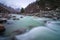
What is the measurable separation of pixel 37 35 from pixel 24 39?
1252 millimetres

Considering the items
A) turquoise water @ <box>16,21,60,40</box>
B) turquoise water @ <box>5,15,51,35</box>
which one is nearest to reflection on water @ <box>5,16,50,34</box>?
turquoise water @ <box>5,15,51,35</box>

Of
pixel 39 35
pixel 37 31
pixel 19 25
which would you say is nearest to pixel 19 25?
pixel 19 25

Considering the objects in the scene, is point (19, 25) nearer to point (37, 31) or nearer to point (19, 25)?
point (19, 25)

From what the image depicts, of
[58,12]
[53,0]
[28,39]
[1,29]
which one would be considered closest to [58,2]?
[53,0]

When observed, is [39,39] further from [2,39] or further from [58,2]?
[58,2]

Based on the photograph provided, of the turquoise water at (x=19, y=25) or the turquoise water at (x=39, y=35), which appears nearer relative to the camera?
the turquoise water at (x=39, y=35)

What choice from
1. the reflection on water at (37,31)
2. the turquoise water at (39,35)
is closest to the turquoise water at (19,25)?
the reflection on water at (37,31)

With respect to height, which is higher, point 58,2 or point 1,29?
point 58,2

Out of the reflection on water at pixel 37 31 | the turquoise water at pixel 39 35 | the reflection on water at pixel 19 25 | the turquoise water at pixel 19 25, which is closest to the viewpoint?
the turquoise water at pixel 39 35

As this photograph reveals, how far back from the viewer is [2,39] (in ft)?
32.5

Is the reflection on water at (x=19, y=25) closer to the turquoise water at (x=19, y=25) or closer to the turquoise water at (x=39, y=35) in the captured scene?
the turquoise water at (x=19, y=25)

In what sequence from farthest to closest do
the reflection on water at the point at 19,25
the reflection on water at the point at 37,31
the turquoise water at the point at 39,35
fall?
the reflection on water at the point at 19,25, the reflection on water at the point at 37,31, the turquoise water at the point at 39,35

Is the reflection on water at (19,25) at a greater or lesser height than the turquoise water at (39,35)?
lesser

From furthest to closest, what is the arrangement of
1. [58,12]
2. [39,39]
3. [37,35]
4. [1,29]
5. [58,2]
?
[58,12] < [58,2] < [1,29] < [37,35] < [39,39]
